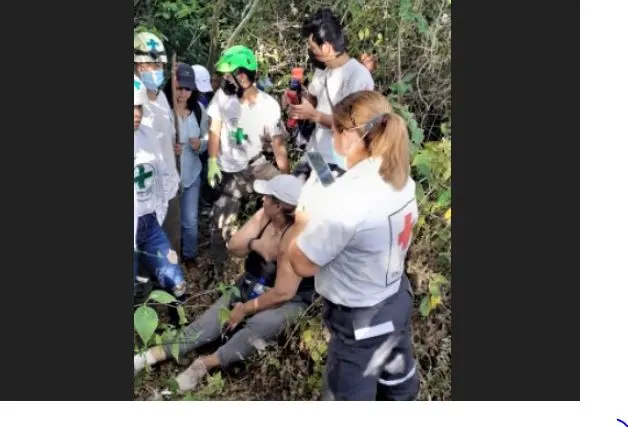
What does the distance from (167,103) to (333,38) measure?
3.00 ft

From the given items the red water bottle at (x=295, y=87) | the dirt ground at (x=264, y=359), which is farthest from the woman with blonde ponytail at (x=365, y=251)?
the red water bottle at (x=295, y=87)

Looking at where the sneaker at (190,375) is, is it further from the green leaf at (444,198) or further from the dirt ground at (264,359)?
the green leaf at (444,198)

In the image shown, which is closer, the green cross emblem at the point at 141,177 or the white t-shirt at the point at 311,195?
the white t-shirt at the point at 311,195

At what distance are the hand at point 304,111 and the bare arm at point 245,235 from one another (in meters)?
0.52

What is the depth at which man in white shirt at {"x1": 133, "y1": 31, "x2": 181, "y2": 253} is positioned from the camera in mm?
6812

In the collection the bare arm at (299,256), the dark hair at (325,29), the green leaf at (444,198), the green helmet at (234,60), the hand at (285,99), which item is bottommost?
the bare arm at (299,256)

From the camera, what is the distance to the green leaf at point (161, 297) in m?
6.95

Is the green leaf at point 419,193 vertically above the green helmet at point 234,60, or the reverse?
the green helmet at point 234,60

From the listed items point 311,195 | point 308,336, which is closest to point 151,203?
point 311,195

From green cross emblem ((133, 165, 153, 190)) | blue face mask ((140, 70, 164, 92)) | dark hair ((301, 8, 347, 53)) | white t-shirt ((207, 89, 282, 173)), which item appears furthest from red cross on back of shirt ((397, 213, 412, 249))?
blue face mask ((140, 70, 164, 92))

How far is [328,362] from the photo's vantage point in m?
6.89

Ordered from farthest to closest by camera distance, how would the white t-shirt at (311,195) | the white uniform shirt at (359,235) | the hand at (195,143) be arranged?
the hand at (195,143)
the white t-shirt at (311,195)
the white uniform shirt at (359,235)

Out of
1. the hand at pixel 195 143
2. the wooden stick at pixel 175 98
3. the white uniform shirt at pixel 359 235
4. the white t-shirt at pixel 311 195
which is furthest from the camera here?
the hand at pixel 195 143

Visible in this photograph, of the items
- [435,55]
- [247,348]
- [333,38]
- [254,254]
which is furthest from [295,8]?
[247,348]
